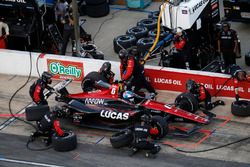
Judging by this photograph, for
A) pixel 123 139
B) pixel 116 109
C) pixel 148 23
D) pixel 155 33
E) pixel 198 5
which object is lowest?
pixel 123 139

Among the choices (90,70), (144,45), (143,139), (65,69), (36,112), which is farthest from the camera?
(144,45)

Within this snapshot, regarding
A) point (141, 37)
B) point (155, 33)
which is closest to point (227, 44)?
point (155, 33)

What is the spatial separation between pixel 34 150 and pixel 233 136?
518cm

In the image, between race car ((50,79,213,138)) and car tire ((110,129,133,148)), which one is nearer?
car tire ((110,129,133,148))

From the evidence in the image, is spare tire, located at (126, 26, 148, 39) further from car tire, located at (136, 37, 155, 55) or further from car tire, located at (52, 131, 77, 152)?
car tire, located at (52, 131, 77, 152)

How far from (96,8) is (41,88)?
29.7ft

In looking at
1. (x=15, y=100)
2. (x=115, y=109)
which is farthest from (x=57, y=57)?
(x=115, y=109)

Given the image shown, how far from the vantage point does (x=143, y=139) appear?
1839 cm

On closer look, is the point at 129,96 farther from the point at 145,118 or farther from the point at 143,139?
the point at 143,139

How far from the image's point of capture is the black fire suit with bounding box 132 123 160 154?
18.4m

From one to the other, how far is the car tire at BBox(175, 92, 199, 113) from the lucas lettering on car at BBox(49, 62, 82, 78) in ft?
14.5

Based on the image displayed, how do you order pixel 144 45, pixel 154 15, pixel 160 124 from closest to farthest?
pixel 160 124, pixel 144 45, pixel 154 15

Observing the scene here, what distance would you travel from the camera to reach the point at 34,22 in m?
25.6

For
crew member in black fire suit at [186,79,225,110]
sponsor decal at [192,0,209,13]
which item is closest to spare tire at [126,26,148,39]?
sponsor decal at [192,0,209,13]
